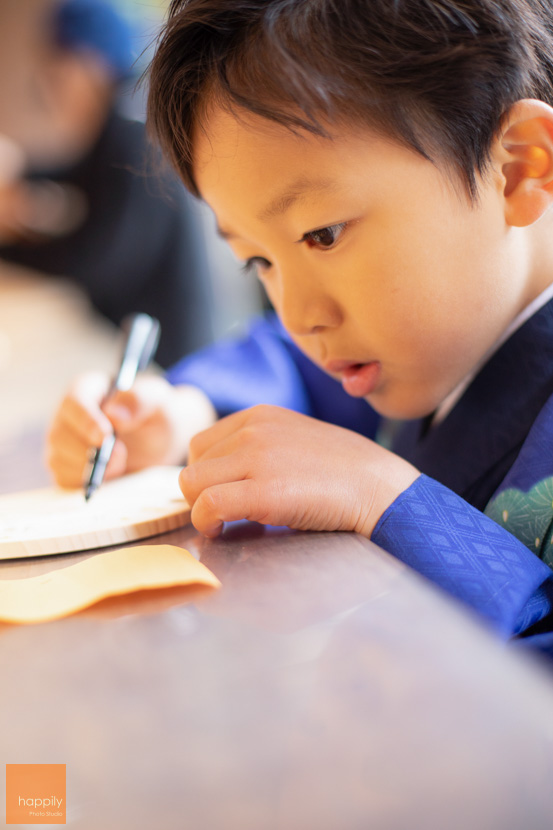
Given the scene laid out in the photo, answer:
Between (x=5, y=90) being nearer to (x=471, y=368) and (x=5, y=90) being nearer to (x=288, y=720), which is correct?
(x=471, y=368)

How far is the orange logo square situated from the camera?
0.21 meters

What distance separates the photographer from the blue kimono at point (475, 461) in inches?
16.4

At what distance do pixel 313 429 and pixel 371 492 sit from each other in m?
0.07

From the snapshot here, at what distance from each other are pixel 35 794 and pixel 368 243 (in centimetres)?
44

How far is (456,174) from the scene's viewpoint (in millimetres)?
548

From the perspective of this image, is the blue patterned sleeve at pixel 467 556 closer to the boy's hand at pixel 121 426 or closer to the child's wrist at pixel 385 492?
the child's wrist at pixel 385 492

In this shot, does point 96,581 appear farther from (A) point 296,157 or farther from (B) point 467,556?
(A) point 296,157

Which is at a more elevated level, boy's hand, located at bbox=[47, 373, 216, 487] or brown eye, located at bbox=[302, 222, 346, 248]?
brown eye, located at bbox=[302, 222, 346, 248]

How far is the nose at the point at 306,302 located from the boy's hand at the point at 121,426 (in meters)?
0.22

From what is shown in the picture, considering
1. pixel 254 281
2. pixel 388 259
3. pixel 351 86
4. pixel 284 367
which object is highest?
pixel 351 86

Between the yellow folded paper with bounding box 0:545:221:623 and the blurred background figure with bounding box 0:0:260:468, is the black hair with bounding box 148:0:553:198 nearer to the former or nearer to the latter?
the yellow folded paper with bounding box 0:545:221:623

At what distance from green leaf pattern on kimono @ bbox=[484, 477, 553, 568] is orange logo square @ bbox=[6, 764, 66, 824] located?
1.16 ft

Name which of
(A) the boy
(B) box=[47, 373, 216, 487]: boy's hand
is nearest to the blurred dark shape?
(B) box=[47, 373, 216, 487]: boy's hand

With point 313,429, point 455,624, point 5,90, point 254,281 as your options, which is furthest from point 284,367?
point 5,90
